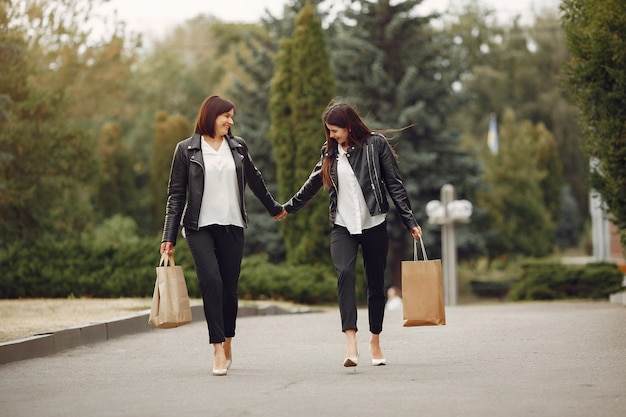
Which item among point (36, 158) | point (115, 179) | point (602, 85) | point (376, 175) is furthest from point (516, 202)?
point (376, 175)

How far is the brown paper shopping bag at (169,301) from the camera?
29.5ft

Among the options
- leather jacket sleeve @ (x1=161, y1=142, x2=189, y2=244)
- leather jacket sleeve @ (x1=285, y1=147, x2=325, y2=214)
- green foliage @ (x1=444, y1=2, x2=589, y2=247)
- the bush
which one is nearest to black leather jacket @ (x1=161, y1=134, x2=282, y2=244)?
Answer: leather jacket sleeve @ (x1=161, y1=142, x2=189, y2=244)

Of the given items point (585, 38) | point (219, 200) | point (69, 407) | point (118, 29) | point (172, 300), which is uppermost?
point (118, 29)

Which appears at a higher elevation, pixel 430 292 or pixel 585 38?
A: pixel 585 38

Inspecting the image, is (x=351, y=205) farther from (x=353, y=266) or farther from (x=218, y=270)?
(x=218, y=270)

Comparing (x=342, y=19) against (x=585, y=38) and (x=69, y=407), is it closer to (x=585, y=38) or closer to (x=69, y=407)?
(x=585, y=38)

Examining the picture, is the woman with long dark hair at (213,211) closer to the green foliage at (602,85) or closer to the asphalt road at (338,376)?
the asphalt road at (338,376)

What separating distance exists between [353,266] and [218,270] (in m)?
1.00

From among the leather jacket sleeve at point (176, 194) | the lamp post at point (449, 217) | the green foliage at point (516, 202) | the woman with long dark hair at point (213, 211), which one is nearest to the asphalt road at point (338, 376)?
the woman with long dark hair at point (213, 211)

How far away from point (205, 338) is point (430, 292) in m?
4.59

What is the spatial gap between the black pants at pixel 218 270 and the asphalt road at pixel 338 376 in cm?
40

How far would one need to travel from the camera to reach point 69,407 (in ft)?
24.4

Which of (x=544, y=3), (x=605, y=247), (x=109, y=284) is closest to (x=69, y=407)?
(x=109, y=284)

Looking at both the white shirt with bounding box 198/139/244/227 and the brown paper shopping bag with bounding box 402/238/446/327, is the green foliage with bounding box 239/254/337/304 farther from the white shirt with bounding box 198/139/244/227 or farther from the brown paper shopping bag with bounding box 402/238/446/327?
the brown paper shopping bag with bounding box 402/238/446/327
